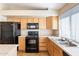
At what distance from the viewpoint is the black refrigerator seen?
6011 mm

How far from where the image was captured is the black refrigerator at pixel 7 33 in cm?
601

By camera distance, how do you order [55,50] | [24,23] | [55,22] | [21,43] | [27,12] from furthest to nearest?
[24,23]
[21,43]
[55,22]
[27,12]
[55,50]

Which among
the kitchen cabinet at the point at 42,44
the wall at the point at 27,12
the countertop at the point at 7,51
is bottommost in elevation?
the kitchen cabinet at the point at 42,44

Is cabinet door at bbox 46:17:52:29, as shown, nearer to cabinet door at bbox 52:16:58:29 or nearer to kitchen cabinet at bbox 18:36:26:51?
cabinet door at bbox 52:16:58:29

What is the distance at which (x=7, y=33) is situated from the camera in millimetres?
6133

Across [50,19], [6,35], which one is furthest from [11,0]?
[50,19]

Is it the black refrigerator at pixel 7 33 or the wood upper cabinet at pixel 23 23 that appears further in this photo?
the wood upper cabinet at pixel 23 23

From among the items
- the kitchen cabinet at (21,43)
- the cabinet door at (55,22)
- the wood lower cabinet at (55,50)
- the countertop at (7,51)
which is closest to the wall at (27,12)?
the cabinet door at (55,22)

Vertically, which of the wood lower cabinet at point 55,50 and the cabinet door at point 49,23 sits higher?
the cabinet door at point 49,23

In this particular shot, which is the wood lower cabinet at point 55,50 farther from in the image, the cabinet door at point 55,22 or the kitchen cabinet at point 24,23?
the kitchen cabinet at point 24,23

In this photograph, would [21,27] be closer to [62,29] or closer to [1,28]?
[1,28]

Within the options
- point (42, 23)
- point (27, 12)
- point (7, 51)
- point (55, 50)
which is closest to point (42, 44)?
point (42, 23)

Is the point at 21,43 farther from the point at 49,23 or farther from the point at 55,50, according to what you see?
the point at 55,50

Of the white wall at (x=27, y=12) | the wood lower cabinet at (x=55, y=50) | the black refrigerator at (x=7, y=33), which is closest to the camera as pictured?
the wood lower cabinet at (x=55, y=50)
